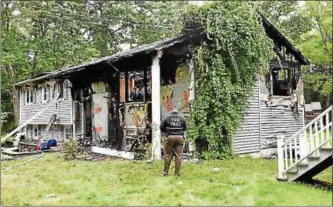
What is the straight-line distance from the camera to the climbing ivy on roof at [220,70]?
12312 millimetres

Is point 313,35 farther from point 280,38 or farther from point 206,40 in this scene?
point 206,40

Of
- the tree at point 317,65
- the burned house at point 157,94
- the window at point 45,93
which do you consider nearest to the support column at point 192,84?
the burned house at point 157,94

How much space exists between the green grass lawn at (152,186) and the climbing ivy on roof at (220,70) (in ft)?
4.91

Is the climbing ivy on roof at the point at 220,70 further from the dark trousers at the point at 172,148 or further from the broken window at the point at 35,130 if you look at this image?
the broken window at the point at 35,130

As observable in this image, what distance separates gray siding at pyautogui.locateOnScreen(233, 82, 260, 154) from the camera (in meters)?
13.5

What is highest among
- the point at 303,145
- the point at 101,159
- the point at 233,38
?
the point at 233,38

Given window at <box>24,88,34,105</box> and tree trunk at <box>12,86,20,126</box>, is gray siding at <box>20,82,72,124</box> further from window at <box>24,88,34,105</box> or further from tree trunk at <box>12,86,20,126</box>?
tree trunk at <box>12,86,20,126</box>

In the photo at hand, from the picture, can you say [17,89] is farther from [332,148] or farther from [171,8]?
[332,148]

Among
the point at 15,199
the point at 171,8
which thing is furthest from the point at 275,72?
the point at 171,8

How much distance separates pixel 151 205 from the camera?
6.55m

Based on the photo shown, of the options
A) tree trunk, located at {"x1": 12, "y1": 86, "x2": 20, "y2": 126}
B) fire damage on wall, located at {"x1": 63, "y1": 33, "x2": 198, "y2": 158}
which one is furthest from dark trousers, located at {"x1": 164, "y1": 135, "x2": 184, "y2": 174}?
tree trunk, located at {"x1": 12, "y1": 86, "x2": 20, "y2": 126}

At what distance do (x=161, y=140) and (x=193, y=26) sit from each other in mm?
4008

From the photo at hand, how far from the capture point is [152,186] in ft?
26.5

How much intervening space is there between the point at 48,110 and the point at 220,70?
14.9 m
